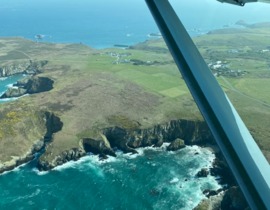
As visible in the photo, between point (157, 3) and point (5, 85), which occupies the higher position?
point (157, 3)

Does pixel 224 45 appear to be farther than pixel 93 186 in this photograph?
Yes

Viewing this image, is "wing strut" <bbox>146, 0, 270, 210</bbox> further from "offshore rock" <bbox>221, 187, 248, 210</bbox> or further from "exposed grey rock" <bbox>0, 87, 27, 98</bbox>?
"exposed grey rock" <bbox>0, 87, 27, 98</bbox>

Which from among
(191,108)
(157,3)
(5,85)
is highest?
(157,3)

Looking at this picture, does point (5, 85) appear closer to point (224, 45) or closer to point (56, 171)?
point (56, 171)

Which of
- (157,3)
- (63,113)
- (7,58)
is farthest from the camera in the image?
(7,58)

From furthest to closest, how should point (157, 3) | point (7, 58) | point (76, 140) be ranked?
point (7, 58) → point (76, 140) → point (157, 3)

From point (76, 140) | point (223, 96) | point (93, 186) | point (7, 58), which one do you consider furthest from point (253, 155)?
point (7, 58)

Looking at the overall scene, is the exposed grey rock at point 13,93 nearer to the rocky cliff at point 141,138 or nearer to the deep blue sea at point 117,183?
the rocky cliff at point 141,138
